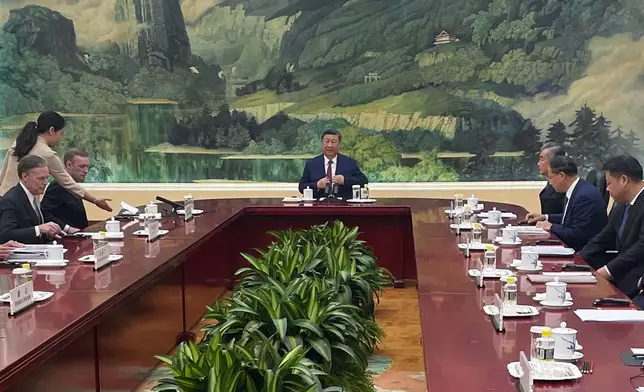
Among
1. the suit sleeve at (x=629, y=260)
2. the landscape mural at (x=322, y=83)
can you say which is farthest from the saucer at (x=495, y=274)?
the landscape mural at (x=322, y=83)

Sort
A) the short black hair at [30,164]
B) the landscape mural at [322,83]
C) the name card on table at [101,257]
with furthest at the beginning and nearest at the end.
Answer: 1. the landscape mural at [322,83]
2. the short black hair at [30,164]
3. the name card on table at [101,257]

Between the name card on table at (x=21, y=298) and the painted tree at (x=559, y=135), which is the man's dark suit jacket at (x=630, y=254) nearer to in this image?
the name card on table at (x=21, y=298)

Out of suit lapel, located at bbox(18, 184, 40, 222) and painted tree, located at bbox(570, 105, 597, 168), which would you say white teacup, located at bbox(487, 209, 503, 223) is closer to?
suit lapel, located at bbox(18, 184, 40, 222)

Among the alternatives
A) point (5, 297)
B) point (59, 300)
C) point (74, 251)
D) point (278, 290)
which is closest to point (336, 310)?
point (278, 290)

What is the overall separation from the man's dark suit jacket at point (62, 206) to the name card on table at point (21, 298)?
8.10 feet

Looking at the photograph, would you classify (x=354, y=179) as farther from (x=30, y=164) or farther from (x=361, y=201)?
(x=30, y=164)

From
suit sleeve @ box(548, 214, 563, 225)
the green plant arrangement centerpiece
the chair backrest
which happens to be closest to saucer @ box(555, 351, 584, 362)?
the green plant arrangement centerpiece

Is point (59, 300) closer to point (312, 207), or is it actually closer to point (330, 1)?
point (312, 207)

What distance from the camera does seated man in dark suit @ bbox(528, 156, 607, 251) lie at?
16.3 ft

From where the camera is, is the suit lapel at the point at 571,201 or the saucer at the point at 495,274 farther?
the suit lapel at the point at 571,201

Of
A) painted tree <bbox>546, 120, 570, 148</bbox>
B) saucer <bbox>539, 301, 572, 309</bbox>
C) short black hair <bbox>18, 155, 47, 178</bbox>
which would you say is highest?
painted tree <bbox>546, 120, 570, 148</bbox>

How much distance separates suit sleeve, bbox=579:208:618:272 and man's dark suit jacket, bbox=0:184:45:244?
3.41m

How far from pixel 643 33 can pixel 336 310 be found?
243 inches

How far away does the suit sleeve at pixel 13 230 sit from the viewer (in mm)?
4258
